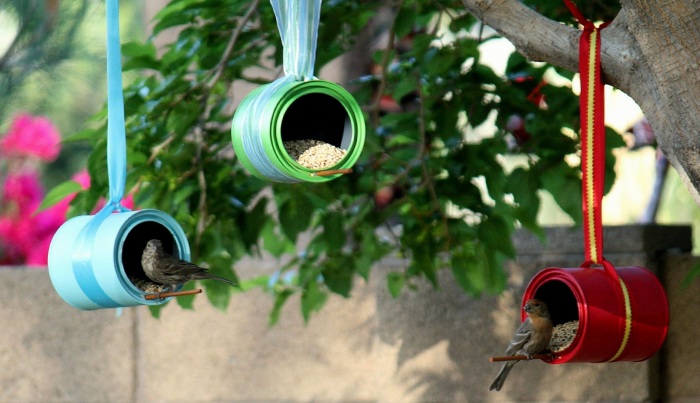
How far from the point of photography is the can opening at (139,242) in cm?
248

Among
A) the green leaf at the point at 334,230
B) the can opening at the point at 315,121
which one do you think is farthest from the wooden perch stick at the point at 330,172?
the green leaf at the point at 334,230

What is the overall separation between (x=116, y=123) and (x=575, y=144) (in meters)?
1.33

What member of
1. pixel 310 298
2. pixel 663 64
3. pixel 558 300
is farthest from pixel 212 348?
pixel 663 64

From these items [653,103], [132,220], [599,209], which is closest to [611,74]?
[653,103]

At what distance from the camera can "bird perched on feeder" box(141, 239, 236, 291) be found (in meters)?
2.34

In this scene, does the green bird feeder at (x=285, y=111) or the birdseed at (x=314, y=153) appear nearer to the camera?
the green bird feeder at (x=285, y=111)

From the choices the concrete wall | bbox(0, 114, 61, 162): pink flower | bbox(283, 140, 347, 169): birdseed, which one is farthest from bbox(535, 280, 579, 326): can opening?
bbox(0, 114, 61, 162): pink flower

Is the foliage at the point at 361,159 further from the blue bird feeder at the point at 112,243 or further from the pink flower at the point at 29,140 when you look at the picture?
the pink flower at the point at 29,140

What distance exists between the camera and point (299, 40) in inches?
89.9

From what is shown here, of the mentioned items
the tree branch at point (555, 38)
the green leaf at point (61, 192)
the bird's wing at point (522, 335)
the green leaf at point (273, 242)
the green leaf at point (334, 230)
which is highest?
the tree branch at point (555, 38)

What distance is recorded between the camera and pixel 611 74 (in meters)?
2.22

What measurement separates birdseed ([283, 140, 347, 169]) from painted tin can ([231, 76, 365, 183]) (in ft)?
0.08

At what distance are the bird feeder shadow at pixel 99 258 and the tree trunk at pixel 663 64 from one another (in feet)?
3.27

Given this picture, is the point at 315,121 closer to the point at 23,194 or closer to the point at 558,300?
the point at 558,300
